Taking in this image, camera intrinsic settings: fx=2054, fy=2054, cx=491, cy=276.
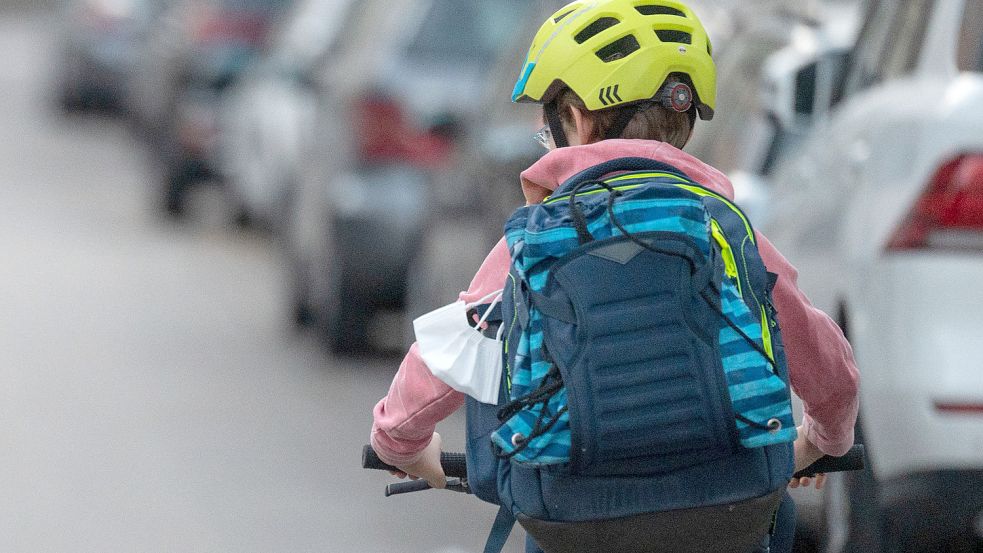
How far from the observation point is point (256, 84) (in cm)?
1441

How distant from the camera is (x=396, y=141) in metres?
9.94

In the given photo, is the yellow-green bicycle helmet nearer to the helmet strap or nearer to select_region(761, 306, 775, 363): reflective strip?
the helmet strap

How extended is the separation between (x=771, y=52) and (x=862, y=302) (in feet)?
7.74

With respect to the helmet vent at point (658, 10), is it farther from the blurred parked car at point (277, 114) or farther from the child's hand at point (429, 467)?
the blurred parked car at point (277, 114)

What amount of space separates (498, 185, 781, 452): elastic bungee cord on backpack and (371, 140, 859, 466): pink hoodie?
7.3 inches

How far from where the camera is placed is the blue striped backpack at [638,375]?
2.59m

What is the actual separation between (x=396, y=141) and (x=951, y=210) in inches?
228

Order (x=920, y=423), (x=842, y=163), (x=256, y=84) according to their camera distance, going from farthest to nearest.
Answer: (x=256, y=84)
(x=842, y=163)
(x=920, y=423)

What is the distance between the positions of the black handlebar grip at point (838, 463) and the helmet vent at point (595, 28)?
716mm

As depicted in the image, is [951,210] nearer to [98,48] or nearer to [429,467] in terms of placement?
[429,467]

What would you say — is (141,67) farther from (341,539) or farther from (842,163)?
(842,163)

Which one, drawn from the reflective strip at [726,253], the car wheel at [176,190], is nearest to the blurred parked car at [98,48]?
the car wheel at [176,190]

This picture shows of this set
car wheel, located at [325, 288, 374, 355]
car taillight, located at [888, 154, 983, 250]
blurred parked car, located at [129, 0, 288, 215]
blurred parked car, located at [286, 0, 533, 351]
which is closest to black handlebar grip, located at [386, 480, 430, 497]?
car taillight, located at [888, 154, 983, 250]

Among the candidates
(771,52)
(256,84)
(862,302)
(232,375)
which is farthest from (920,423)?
(256,84)
